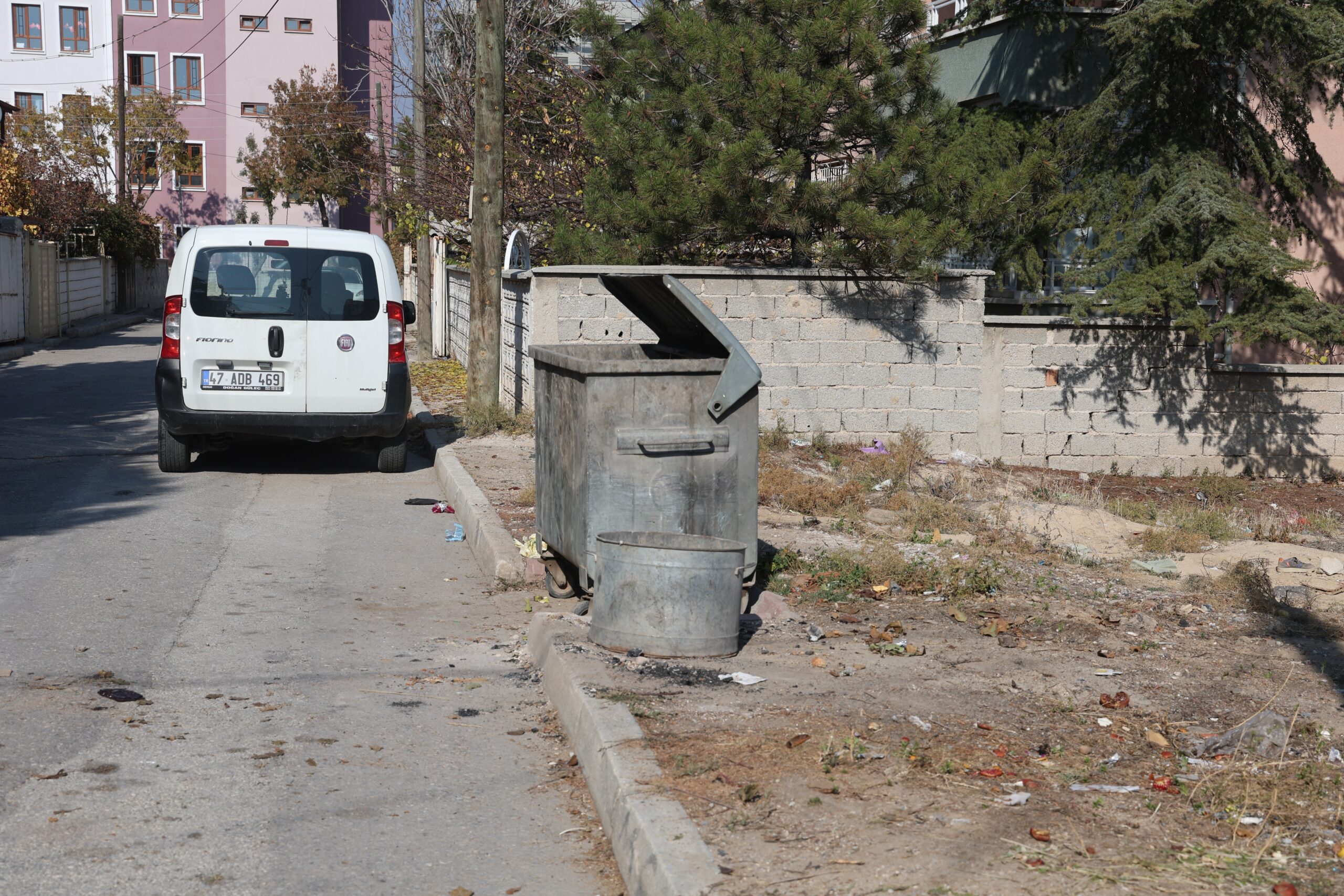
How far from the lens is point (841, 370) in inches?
512

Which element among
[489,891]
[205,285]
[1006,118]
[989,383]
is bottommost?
[489,891]

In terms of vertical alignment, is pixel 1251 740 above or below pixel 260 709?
above

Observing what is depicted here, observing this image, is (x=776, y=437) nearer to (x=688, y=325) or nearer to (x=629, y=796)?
(x=688, y=325)

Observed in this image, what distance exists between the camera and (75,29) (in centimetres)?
5391

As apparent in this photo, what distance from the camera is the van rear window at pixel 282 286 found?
34.6ft

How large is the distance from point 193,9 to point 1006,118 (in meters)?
48.6

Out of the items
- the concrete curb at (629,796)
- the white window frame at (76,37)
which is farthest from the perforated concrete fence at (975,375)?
the white window frame at (76,37)

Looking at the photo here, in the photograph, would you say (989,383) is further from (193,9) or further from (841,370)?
(193,9)

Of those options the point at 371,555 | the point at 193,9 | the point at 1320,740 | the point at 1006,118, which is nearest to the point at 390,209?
the point at 1006,118

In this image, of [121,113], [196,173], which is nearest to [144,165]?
[196,173]

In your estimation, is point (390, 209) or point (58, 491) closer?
point (58, 491)

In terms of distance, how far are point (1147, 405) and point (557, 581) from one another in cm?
871


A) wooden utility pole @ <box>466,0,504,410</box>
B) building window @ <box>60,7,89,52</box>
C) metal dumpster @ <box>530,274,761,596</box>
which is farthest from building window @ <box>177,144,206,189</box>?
metal dumpster @ <box>530,274,761,596</box>

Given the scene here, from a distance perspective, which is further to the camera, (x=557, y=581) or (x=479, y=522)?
(x=479, y=522)
